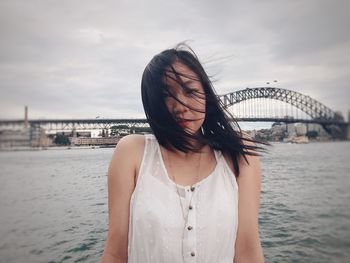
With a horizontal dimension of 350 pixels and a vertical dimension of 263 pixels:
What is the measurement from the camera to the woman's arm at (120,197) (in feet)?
3.85

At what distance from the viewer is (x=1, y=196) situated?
39.2 feet

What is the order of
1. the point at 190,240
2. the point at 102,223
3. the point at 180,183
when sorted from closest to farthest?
the point at 190,240 → the point at 180,183 → the point at 102,223

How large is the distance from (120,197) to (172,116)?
393mm

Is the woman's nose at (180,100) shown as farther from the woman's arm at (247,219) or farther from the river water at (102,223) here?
the river water at (102,223)

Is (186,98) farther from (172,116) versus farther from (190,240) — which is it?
(190,240)

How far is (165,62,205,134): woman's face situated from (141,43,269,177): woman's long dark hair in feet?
0.04

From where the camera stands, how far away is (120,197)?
1.17 meters

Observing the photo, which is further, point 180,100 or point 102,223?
point 102,223

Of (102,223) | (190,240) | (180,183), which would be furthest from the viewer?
(102,223)

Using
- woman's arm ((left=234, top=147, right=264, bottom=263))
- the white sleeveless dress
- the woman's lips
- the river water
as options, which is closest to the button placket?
the white sleeveless dress

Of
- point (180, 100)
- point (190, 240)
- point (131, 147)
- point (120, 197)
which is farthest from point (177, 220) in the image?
point (180, 100)

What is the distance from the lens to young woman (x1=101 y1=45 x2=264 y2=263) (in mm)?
Answer: 1137

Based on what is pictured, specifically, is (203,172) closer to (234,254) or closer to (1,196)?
(234,254)

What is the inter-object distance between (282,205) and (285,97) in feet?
208
